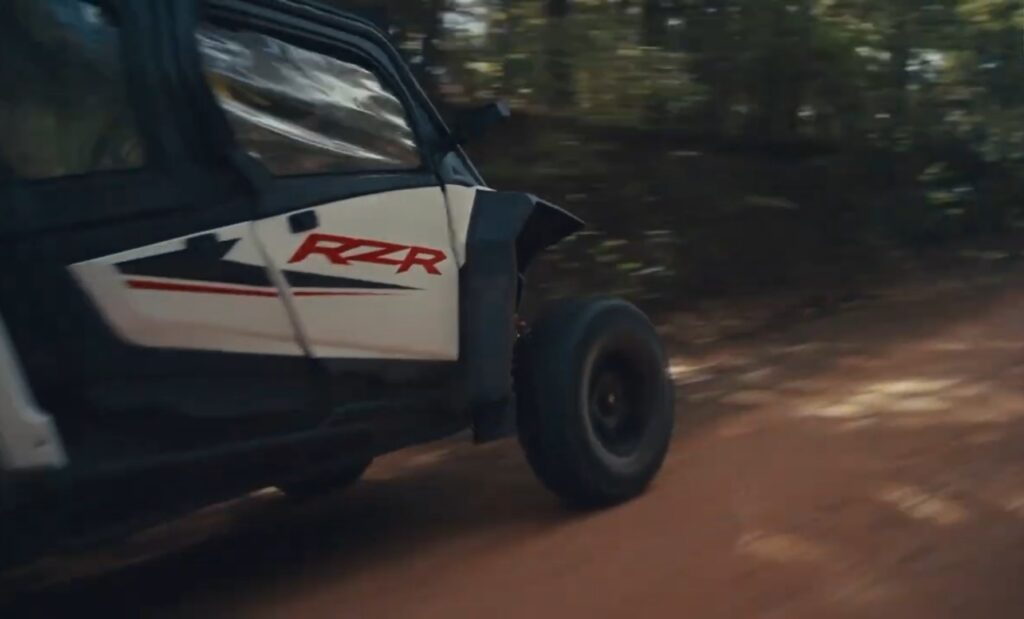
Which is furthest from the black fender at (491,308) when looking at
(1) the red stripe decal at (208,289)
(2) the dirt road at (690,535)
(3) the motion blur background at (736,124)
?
(3) the motion blur background at (736,124)

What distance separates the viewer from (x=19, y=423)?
371cm

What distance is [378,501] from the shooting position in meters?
6.64

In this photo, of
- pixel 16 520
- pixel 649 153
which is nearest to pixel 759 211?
pixel 649 153

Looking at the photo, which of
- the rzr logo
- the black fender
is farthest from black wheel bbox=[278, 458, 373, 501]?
the rzr logo

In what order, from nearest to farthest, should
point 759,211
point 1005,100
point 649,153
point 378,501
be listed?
1. point 378,501
2. point 649,153
3. point 759,211
4. point 1005,100

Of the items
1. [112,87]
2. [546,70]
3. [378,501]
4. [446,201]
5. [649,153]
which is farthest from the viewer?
[649,153]

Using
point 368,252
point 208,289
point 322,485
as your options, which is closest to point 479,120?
point 368,252

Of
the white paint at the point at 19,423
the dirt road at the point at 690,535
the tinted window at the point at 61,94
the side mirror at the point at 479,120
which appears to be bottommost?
the dirt road at the point at 690,535

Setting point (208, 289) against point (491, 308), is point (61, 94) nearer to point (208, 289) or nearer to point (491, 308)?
point (208, 289)

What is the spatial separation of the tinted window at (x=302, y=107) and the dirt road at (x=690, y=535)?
4.88 feet

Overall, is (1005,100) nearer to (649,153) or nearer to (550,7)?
(649,153)

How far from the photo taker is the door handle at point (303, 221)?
4609 millimetres

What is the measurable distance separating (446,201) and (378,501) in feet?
A: 5.90

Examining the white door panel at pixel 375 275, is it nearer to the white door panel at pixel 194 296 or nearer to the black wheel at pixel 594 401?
the white door panel at pixel 194 296
